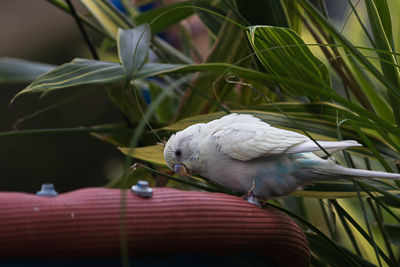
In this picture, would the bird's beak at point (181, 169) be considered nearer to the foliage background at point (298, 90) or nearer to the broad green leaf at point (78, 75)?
the foliage background at point (298, 90)

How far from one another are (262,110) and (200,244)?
1.25 ft

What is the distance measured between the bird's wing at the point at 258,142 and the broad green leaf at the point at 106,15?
512mm

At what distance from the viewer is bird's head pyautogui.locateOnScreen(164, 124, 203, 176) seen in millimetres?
598

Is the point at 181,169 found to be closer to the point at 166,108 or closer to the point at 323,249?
the point at 323,249

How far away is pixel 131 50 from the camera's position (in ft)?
2.37

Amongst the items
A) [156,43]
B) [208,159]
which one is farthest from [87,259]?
[156,43]

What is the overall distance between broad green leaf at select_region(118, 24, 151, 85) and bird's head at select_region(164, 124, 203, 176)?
103 millimetres

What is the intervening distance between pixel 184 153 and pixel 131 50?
21 centimetres

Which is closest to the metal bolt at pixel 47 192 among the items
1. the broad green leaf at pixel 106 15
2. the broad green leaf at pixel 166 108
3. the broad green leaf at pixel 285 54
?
the broad green leaf at pixel 285 54

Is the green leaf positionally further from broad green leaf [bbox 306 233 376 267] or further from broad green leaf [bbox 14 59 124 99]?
broad green leaf [bbox 14 59 124 99]

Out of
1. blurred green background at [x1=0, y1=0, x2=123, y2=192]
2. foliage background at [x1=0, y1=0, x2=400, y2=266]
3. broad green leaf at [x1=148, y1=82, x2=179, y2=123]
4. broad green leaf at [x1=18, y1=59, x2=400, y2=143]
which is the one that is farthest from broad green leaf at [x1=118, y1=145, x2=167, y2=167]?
blurred green background at [x1=0, y1=0, x2=123, y2=192]

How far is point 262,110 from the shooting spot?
775 millimetres

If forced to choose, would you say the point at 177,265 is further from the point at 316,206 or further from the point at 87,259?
the point at 316,206

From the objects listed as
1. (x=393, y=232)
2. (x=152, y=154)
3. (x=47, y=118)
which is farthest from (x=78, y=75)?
(x=47, y=118)
